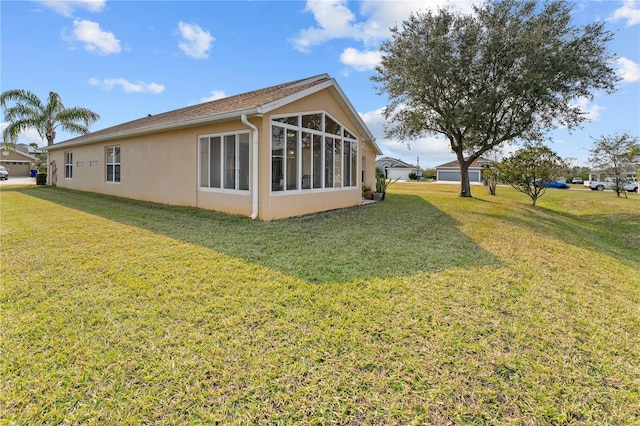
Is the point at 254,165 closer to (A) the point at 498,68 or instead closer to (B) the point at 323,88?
(B) the point at 323,88

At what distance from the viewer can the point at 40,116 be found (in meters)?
22.5

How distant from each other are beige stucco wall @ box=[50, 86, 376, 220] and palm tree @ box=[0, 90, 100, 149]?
36.2 feet

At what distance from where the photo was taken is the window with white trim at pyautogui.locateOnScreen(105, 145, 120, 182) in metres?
14.3

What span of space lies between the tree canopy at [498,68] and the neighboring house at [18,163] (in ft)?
169

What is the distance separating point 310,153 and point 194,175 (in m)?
3.89

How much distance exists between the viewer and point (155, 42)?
45.3 feet

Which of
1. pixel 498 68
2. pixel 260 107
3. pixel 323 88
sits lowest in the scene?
pixel 260 107

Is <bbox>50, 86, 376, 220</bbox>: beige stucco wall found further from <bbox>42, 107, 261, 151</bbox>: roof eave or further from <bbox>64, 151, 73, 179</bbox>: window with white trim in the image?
<bbox>64, 151, 73, 179</bbox>: window with white trim

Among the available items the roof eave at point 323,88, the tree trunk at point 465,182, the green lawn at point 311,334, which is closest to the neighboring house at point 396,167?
the tree trunk at point 465,182

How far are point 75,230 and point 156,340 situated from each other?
5.94m

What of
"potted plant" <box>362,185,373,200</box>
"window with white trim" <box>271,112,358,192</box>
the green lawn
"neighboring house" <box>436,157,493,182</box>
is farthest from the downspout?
"neighboring house" <box>436,157,493,182</box>

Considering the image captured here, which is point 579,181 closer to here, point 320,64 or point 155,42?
point 320,64

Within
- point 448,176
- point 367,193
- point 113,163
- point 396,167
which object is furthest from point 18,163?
point 448,176

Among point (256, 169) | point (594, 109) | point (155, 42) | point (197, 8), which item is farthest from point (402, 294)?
point (594, 109)
